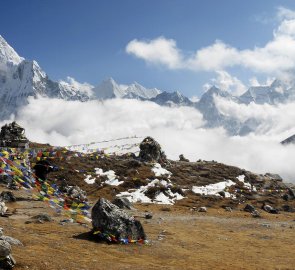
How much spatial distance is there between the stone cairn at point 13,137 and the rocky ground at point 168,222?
7457 mm

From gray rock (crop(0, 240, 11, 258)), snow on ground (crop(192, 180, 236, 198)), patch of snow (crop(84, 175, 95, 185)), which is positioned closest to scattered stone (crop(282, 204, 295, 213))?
snow on ground (crop(192, 180, 236, 198))

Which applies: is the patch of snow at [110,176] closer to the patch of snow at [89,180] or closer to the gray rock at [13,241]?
the patch of snow at [89,180]

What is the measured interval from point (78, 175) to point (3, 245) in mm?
52038

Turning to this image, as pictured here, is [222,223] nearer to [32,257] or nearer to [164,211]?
[164,211]

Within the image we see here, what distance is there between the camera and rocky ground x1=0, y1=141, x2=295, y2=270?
25.0m

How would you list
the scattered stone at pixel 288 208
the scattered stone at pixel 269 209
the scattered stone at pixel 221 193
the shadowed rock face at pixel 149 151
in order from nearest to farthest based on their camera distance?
the scattered stone at pixel 269 209
the scattered stone at pixel 288 208
the scattered stone at pixel 221 193
the shadowed rock face at pixel 149 151

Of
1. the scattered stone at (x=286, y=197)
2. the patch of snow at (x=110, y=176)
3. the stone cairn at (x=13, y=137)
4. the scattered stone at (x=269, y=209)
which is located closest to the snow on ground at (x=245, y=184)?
the scattered stone at (x=286, y=197)

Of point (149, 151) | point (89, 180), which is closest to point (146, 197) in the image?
point (89, 180)

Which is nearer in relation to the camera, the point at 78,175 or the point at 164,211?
the point at 164,211

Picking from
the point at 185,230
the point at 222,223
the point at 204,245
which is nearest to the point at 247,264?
the point at 204,245

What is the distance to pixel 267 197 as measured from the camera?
240ft

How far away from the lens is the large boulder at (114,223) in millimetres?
29266

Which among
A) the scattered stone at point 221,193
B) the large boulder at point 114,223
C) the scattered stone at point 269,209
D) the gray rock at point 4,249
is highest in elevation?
the scattered stone at point 221,193

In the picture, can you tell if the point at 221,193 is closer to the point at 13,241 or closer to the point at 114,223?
the point at 114,223
